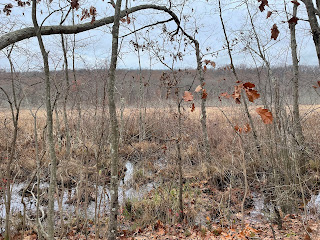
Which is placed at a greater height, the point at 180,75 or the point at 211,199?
the point at 180,75

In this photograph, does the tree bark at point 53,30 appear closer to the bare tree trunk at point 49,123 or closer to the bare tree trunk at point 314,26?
the bare tree trunk at point 49,123

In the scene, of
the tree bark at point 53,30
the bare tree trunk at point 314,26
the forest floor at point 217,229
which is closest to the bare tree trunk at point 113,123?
the tree bark at point 53,30

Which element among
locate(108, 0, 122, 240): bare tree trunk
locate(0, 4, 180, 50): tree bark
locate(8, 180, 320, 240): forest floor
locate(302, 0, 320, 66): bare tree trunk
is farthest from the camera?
locate(8, 180, 320, 240): forest floor

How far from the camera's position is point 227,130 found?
11125 millimetres

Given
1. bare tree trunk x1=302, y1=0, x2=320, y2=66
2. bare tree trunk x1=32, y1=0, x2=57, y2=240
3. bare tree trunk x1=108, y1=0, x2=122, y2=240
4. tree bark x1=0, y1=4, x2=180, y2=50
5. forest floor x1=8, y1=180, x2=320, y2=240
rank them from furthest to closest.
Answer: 1. forest floor x1=8, y1=180, x2=320, y2=240
2. tree bark x1=0, y1=4, x2=180, y2=50
3. bare tree trunk x1=108, y1=0, x2=122, y2=240
4. bare tree trunk x1=32, y1=0, x2=57, y2=240
5. bare tree trunk x1=302, y1=0, x2=320, y2=66

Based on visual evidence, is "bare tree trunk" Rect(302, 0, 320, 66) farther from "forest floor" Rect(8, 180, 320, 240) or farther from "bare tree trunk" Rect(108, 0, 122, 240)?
"forest floor" Rect(8, 180, 320, 240)

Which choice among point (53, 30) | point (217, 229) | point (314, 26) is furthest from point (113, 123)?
point (217, 229)

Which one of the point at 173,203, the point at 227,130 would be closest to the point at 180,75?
the point at 173,203

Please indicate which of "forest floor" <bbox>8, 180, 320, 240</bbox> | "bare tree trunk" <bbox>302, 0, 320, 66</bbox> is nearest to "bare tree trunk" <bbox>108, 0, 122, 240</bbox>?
"forest floor" <bbox>8, 180, 320, 240</bbox>

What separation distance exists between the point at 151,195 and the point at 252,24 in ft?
16.7

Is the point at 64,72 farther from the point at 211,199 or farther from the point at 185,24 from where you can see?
the point at 211,199

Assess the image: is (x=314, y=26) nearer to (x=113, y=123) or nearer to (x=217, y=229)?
(x=113, y=123)

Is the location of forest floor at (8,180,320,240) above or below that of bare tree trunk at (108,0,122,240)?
below

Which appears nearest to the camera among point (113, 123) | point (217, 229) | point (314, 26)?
point (314, 26)
